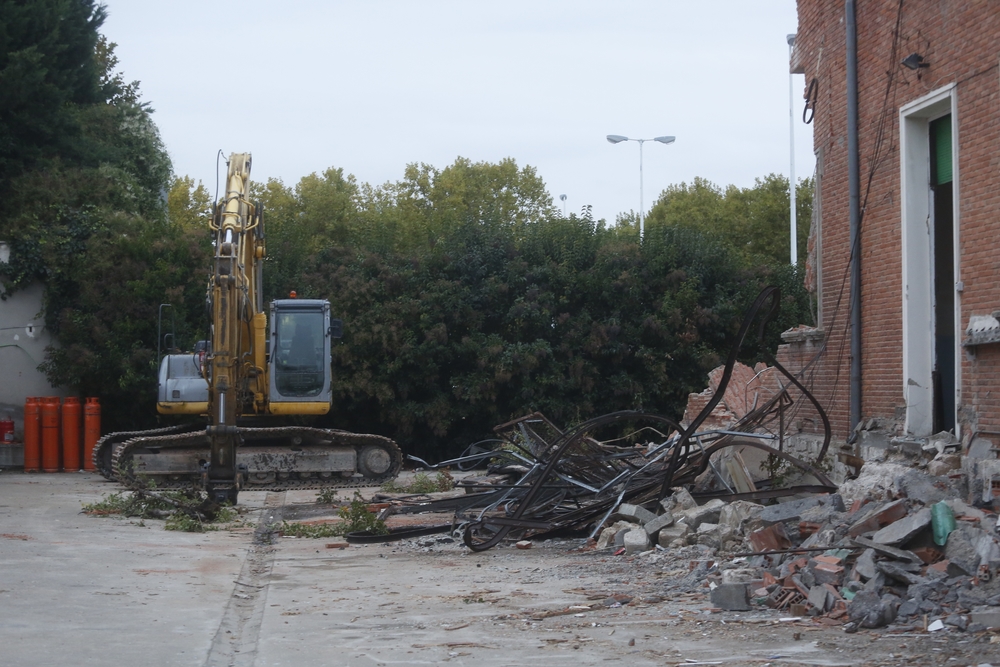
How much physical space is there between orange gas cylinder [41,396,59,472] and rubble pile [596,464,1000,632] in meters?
16.5

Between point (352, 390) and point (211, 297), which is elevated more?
point (211, 297)

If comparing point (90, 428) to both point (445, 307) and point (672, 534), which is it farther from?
point (672, 534)

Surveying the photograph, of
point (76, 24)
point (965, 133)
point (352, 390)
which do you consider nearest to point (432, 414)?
point (352, 390)

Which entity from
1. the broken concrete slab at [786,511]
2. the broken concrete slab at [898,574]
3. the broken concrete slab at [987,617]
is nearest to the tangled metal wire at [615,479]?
the broken concrete slab at [786,511]

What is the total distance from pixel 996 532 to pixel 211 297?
1036 centimetres

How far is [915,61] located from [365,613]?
8.38m

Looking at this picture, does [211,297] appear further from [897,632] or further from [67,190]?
[67,190]

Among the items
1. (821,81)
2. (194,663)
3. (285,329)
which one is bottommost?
(194,663)

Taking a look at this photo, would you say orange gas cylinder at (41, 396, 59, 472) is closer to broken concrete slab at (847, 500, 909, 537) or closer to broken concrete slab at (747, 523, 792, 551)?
broken concrete slab at (747, 523, 792, 551)

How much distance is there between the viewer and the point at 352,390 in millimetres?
24016

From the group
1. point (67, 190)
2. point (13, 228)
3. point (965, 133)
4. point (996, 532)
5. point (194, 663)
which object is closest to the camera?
point (194, 663)

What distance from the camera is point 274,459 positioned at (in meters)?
18.0

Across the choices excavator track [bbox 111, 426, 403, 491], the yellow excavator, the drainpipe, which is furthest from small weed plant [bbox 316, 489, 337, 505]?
the drainpipe

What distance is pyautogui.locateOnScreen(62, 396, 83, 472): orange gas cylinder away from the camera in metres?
23.0
